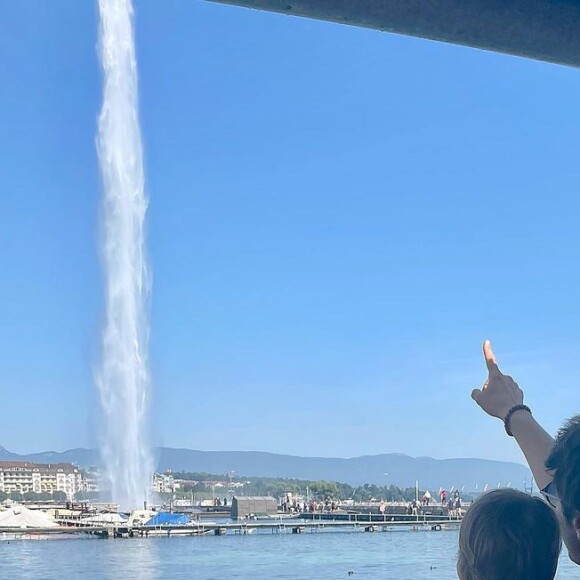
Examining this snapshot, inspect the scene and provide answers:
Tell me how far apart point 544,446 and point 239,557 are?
45.7 metres

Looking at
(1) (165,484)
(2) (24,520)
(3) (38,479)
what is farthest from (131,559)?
(3) (38,479)

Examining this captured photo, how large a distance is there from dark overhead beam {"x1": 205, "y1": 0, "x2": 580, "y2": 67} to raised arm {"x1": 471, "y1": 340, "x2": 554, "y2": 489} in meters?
0.52

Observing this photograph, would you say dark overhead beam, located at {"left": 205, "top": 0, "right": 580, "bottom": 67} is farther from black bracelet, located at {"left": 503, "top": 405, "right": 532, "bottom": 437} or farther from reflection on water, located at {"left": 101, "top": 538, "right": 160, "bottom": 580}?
reflection on water, located at {"left": 101, "top": 538, "right": 160, "bottom": 580}

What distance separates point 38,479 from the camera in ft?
360

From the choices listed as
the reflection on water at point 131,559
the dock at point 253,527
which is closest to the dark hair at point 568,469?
the reflection on water at point 131,559

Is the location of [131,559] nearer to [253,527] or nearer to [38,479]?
[253,527]

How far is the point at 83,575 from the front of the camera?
37.9 meters

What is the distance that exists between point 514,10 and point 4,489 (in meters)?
108

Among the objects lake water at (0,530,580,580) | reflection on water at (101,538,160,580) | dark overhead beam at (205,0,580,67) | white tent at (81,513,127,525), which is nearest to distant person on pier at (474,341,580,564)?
dark overhead beam at (205,0,580,67)

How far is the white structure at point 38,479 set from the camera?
105m

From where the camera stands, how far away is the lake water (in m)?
36.5

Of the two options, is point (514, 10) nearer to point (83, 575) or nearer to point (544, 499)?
point (544, 499)

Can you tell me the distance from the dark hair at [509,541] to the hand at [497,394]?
0.34 m

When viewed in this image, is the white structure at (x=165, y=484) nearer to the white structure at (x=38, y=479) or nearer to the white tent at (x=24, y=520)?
the white structure at (x=38, y=479)
